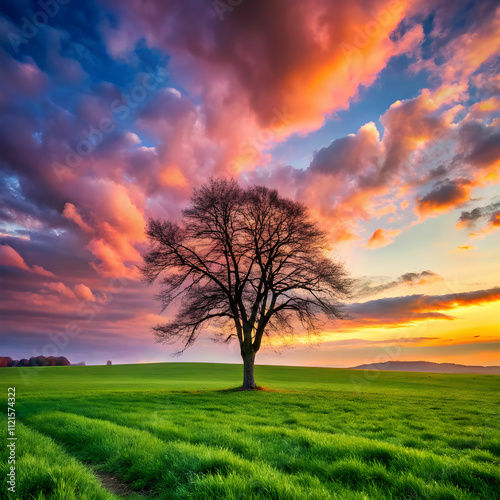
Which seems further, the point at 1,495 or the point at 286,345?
the point at 286,345

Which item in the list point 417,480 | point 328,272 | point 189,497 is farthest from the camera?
point 328,272

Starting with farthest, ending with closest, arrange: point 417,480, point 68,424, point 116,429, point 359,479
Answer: point 68,424 < point 116,429 < point 359,479 < point 417,480

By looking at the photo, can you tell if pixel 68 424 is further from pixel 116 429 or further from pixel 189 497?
pixel 189 497

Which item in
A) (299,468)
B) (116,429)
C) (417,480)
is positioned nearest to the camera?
(417,480)

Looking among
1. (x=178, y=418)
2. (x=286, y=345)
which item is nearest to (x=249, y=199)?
(x=286, y=345)

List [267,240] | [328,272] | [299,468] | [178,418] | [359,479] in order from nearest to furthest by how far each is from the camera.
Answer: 1. [359,479]
2. [299,468]
3. [178,418]
4. [328,272]
5. [267,240]

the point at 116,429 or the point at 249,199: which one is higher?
the point at 249,199

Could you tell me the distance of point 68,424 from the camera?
32.1 ft

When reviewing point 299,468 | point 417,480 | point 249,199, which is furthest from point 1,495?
point 249,199

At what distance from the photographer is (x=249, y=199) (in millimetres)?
26219

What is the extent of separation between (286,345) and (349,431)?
603 inches

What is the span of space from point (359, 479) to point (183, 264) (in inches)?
874

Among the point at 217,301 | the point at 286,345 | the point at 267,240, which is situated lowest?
the point at 286,345

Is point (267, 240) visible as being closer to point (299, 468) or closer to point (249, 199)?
point (249, 199)
